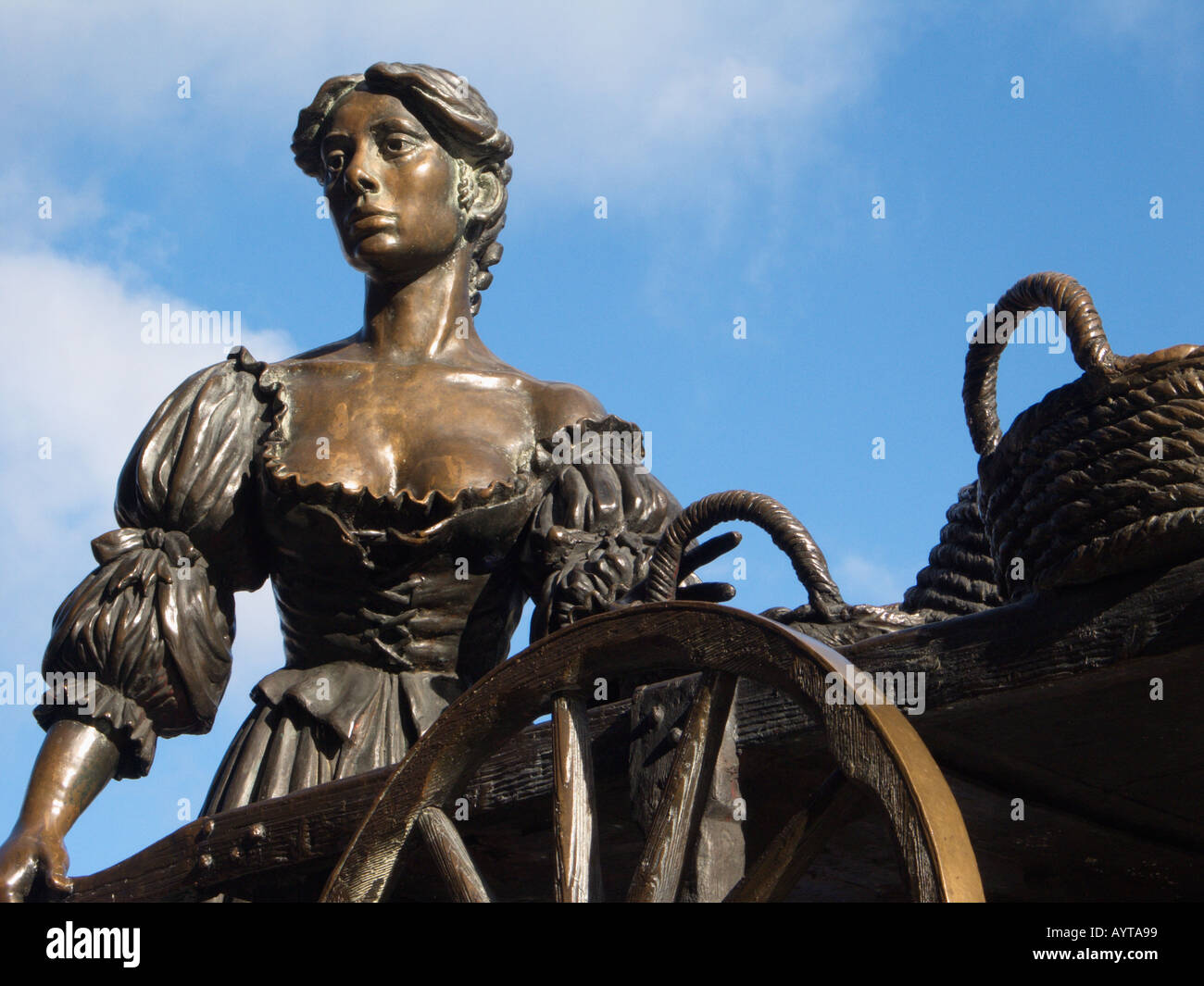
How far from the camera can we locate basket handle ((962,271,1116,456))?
2324mm

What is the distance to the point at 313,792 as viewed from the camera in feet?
9.71

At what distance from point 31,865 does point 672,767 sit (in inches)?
63.9

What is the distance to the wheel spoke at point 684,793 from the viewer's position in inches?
92.0

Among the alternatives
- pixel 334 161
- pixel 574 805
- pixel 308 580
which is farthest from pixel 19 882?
pixel 334 161

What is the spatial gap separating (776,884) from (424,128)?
7.88 ft

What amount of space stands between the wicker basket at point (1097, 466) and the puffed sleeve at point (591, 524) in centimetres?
103

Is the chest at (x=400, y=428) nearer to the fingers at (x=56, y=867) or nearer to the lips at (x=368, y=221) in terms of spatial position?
the lips at (x=368, y=221)

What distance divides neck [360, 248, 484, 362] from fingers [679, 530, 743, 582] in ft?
4.02

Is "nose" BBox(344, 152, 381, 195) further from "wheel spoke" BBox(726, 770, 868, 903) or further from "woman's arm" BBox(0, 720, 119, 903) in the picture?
"wheel spoke" BBox(726, 770, 868, 903)

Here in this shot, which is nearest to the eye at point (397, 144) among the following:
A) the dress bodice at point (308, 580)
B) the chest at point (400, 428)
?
the chest at point (400, 428)

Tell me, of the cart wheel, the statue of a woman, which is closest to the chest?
the statue of a woman
